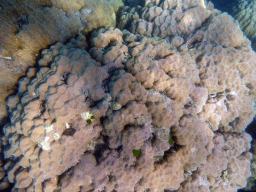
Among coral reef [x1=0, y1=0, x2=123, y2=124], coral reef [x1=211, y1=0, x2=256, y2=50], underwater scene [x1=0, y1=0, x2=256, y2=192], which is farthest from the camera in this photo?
coral reef [x1=211, y1=0, x2=256, y2=50]

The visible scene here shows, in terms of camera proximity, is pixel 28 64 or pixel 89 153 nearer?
pixel 89 153

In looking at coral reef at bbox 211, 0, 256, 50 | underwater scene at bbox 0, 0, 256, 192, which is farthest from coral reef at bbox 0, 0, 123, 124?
coral reef at bbox 211, 0, 256, 50

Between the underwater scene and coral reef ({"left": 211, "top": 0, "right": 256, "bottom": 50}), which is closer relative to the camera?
the underwater scene

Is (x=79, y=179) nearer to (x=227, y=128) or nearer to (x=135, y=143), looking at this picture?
(x=135, y=143)

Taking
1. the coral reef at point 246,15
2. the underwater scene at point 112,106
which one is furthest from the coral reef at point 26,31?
the coral reef at point 246,15

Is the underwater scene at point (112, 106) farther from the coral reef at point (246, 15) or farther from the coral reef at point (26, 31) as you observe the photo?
the coral reef at point (246, 15)

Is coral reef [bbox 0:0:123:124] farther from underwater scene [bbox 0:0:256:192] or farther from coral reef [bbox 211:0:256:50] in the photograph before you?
coral reef [bbox 211:0:256:50]

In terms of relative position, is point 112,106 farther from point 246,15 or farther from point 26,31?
point 246,15

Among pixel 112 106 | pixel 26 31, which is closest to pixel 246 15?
pixel 112 106

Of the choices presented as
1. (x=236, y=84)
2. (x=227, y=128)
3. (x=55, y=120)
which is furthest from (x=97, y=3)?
(x=227, y=128)
